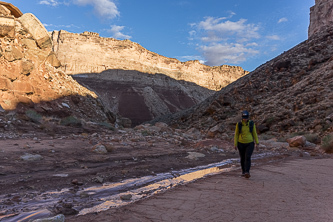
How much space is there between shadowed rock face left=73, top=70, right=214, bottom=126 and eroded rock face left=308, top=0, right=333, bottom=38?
36.7 meters

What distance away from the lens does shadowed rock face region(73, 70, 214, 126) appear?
6169cm

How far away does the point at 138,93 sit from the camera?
6756 cm

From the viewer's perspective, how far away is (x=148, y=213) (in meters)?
3.22

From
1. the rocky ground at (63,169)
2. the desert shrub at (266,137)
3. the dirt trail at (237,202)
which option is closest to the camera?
the dirt trail at (237,202)

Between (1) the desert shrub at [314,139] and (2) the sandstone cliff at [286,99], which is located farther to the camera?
(2) the sandstone cliff at [286,99]

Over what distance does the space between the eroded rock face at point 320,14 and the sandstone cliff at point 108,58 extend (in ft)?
139

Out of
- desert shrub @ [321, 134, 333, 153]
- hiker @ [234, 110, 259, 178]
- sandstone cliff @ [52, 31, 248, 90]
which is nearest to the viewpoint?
hiker @ [234, 110, 259, 178]

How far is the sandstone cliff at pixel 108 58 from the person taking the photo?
69562mm

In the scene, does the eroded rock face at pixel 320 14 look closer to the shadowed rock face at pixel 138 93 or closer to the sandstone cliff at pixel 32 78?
the shadowed rock face at pixel 138 93

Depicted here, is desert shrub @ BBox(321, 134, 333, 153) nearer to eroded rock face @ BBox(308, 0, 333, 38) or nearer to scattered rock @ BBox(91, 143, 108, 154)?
scattered rock @ BBox(91, 143, 108, 154)

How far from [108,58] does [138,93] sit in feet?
50.6

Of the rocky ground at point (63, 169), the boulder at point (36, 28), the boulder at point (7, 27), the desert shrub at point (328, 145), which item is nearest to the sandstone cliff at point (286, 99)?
the desert shrub at point (328, 145)

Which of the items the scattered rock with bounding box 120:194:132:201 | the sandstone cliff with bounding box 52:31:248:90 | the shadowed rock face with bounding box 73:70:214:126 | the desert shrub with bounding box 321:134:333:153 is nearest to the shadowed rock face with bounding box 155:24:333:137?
the desert shrub with bounding box 321:134:333:153

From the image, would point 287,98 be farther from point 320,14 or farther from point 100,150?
point 320,14
